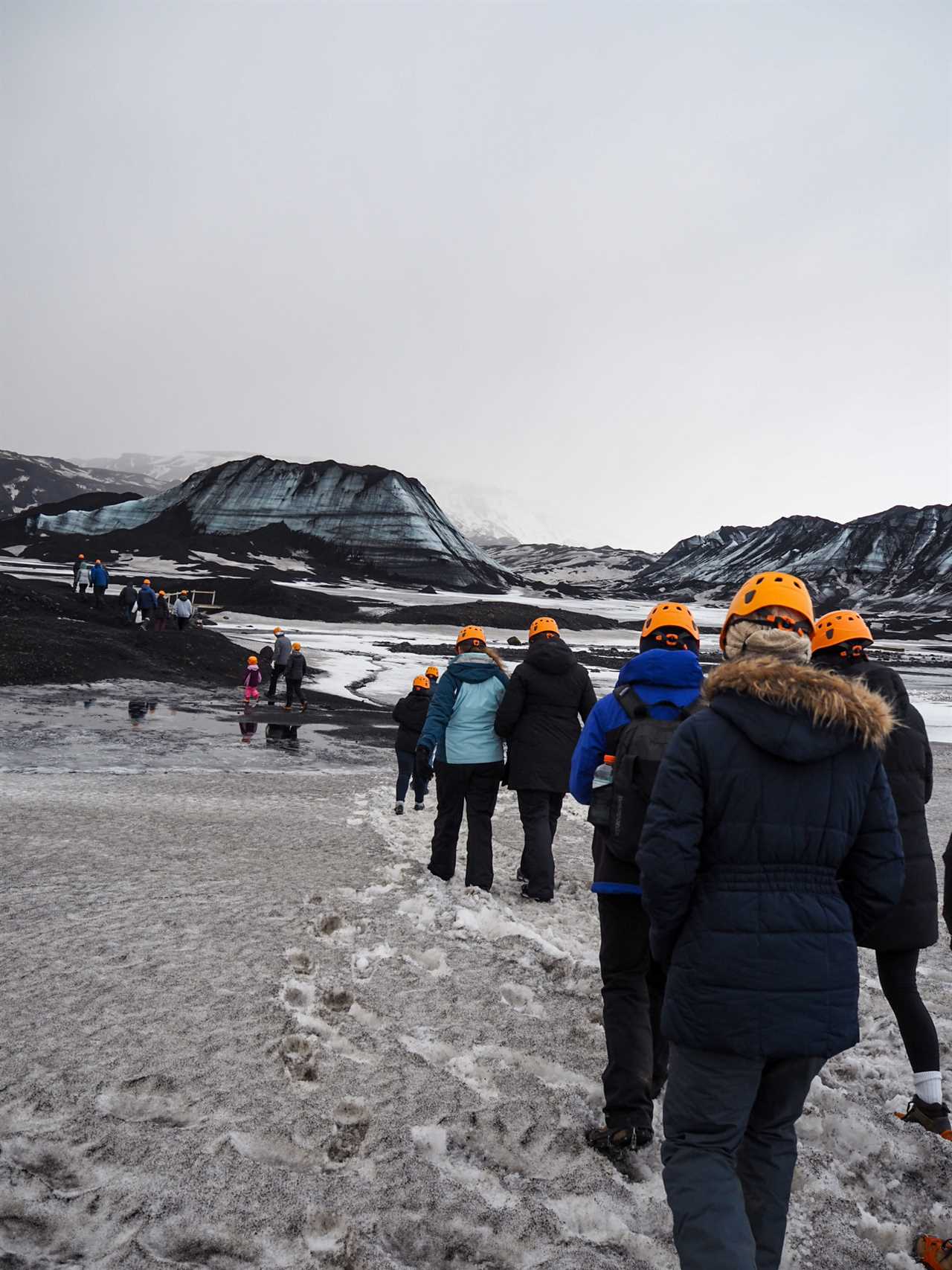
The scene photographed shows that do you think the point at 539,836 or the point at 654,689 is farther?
the point at 539,836

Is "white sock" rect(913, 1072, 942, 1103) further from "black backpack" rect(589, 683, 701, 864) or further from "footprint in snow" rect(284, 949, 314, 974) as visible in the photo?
"footprint in snow" rect(284, 949, 314, 974)

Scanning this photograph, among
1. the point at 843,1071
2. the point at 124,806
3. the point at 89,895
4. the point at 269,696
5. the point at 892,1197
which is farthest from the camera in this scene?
the point at 269,696

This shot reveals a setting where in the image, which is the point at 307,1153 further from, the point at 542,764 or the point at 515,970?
the point at 542,764

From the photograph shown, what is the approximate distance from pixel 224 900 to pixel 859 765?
4.54 m

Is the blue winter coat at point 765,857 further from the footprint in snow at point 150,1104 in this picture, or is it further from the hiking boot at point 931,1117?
the footprint in snow at point 150,1104

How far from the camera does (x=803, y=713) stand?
84.8 inches

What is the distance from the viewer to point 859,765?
87.6 inches

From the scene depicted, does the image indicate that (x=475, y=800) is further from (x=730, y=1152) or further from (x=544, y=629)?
(x=730, y=1152)

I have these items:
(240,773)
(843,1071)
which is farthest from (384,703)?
(843,1071)

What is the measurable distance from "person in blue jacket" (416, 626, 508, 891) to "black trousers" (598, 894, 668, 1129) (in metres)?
2.70

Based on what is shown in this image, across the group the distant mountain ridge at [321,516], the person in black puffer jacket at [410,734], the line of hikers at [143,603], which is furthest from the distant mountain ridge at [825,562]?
the person in black puffer jacket at [410,734]

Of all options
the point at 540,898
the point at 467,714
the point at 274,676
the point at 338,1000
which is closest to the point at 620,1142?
the point at 338,1000

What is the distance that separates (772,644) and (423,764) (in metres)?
5.12

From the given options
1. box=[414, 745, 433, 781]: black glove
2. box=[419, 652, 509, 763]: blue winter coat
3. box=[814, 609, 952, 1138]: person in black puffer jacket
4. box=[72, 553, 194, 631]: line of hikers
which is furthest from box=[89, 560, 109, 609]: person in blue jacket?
box=[814, 609, 952, 1138]: person in black puffer jacket
